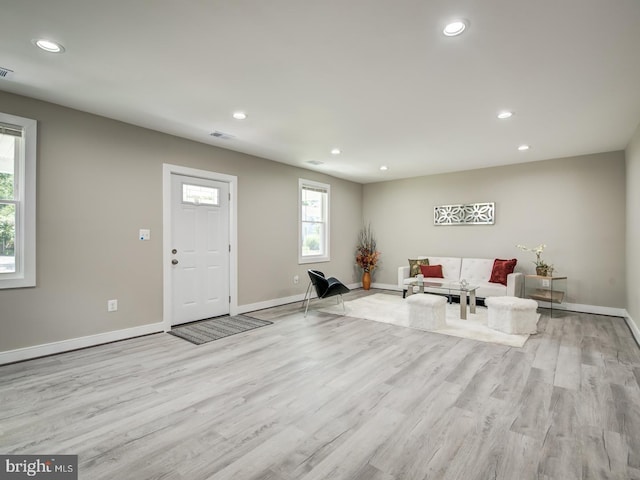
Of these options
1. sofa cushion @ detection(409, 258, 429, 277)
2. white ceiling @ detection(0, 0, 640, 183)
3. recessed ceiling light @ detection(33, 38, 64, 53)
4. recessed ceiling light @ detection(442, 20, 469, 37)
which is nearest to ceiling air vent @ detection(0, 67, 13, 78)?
white ceiling @ detection(0, 0, 640, 183)

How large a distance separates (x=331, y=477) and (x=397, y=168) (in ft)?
18.4

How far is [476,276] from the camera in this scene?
613cm

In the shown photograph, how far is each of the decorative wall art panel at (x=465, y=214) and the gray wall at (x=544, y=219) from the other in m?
0.11

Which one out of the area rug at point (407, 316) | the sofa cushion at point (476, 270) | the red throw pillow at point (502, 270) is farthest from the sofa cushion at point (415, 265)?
the red throw pillow at point (502, 270)

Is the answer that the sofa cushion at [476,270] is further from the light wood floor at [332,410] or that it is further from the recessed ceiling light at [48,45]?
the recessed ceiling light at [48,45]

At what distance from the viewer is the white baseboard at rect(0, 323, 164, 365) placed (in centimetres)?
314

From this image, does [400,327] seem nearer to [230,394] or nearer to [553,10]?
[230,394]

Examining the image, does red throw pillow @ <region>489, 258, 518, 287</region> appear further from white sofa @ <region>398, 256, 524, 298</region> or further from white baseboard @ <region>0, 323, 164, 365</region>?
white baseboard @ <region>0, 323, 164, 365</region>

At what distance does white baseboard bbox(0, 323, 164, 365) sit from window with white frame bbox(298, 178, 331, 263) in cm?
296

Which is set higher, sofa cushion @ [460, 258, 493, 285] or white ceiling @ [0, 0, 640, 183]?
white ceiling @ [0, 0, 640, 183]

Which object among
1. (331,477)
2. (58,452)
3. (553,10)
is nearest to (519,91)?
(553,10)

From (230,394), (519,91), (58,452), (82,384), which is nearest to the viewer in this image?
(58,452)

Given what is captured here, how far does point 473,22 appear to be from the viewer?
2.09 meters

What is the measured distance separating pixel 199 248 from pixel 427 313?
10.8 ft
